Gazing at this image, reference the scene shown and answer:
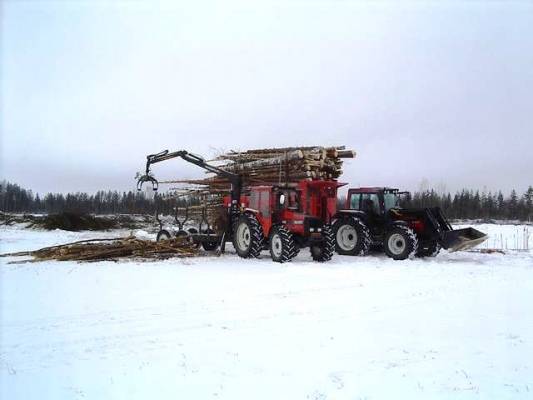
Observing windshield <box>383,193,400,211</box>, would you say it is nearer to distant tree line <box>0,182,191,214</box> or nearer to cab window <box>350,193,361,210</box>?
cab window <box>350,193,361,210</box>

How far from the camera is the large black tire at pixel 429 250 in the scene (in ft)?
50.7

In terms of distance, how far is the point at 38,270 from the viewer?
11.1 meters

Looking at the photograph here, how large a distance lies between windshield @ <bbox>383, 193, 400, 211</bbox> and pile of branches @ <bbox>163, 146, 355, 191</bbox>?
5.82 ft

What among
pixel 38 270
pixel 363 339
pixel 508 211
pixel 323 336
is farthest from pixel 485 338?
pixel 508 211

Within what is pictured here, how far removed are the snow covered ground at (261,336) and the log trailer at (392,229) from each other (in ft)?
13.5

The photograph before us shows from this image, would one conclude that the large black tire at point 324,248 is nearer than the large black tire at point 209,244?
Yes

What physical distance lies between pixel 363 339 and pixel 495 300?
3672mm

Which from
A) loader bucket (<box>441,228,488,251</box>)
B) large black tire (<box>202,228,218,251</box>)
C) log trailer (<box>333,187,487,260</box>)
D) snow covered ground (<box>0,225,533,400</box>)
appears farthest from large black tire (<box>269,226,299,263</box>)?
loader bucket (<box>441,228,488,251</box>)

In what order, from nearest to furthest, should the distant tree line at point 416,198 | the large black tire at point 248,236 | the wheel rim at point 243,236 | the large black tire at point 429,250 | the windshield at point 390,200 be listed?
the large black tire at point 248,236 < the wheel rim at point 243,236 < the large black tire at point 429,250 < the windshield at point 390,200 < the distant tree line at point 416,198

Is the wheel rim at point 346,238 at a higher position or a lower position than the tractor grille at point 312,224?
lower

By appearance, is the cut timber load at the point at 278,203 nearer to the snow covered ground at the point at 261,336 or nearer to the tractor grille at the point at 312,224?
the tractor grille at the point at 312,224

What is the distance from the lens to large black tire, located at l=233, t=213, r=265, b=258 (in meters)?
14.3

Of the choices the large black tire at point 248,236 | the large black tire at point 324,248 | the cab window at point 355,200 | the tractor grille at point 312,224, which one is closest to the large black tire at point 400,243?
the cab window at point 355,200

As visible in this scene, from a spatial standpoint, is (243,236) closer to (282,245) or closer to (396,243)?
(282,245)
